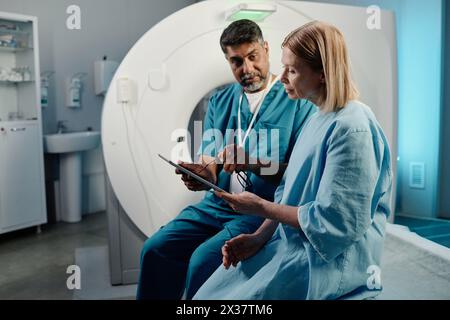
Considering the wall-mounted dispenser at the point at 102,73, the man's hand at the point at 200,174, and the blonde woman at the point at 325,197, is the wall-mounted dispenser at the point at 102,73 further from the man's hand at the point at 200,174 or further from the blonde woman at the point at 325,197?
the blonde woman at the point at 325,197

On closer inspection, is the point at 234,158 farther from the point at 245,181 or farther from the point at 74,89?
the point at 74,89

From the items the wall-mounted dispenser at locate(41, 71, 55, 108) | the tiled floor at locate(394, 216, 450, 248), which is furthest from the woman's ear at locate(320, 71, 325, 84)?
the wall-mounted dispenser at locate(41, 71, 55, 108)

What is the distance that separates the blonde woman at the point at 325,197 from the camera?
2.95 feet

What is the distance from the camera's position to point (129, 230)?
1.81 meters

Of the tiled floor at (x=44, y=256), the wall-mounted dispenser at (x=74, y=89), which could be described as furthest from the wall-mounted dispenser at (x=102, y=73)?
the tiled floor at (x=44, y=256)

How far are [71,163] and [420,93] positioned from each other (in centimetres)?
201

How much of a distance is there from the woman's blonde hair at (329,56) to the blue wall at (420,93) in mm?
1046

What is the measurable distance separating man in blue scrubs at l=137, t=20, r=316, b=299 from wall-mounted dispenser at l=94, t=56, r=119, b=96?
826 mm

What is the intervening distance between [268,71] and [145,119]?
0.49m

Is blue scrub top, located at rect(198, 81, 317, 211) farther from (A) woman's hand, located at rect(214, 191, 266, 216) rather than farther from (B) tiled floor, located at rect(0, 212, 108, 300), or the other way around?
(B) tiled floor, located at rect(0, 212, 108, 300)

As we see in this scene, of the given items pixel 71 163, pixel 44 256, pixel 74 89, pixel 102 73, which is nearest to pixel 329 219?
pixel 102 73
